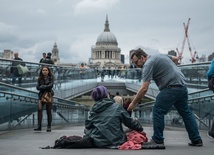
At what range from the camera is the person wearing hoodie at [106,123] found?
6.85 meters

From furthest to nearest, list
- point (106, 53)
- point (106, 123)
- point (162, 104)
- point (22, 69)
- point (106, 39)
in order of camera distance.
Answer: point (106, 39) → point (106, 53) → point (22, 69) → point (162, 104) → point (106, 123)

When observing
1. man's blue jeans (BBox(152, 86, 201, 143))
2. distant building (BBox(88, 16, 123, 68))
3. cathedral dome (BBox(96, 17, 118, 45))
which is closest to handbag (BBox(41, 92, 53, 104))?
man's blue jeans (BBox(152, 86, 201, 143))

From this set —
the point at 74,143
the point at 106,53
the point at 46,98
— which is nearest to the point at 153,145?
the point at 74,143

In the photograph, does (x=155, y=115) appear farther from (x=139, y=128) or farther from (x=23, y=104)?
(x=23, y=104)

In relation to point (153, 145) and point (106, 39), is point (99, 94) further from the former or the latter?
point (106, 39)

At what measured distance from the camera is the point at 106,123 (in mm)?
6938

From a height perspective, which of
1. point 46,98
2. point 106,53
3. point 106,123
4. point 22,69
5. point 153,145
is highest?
point 106,53

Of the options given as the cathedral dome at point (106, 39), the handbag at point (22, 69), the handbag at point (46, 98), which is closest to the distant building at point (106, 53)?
the cathedral dome at point (106, 39)

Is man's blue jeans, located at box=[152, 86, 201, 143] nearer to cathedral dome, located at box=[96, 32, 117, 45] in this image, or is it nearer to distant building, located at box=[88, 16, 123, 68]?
distant building, located at box=[88, 16, 123, 68]

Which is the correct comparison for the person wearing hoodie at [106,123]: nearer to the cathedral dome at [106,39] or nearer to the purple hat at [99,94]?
the purple hat at [99,94]

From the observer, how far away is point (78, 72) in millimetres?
31984

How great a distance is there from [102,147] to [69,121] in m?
11.1

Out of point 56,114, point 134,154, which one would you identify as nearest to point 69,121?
point 56,114

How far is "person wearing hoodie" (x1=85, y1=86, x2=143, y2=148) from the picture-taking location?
22.5 feet
